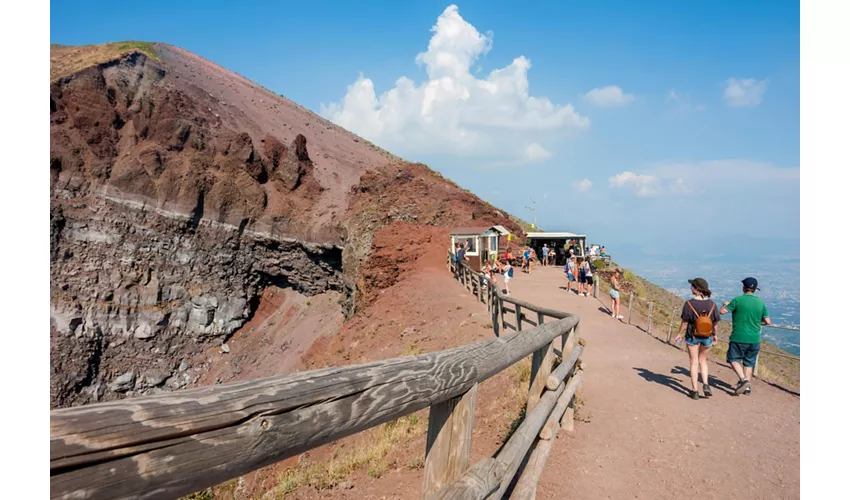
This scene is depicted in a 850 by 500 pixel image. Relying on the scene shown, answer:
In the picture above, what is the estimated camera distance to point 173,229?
109 ft

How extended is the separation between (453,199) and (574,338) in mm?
23831

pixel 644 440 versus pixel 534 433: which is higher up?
pixel 534 433

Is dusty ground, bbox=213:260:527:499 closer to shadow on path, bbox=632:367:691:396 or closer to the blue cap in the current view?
shadow on path, bbox=632:367:691:396

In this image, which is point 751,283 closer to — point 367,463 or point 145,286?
point 367,463

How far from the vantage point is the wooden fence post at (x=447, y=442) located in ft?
6.89

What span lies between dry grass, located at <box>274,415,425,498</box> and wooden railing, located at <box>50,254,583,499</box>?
13.0 feet

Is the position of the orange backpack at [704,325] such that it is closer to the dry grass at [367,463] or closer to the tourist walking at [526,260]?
the dry grass at [367,463]

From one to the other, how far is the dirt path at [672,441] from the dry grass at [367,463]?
6.80 ft

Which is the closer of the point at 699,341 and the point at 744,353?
the point at 699,341

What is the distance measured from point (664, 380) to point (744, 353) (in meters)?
1.47

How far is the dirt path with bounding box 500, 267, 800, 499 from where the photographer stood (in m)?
4.50

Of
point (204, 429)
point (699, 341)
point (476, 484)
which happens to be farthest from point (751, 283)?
point (204, 429)

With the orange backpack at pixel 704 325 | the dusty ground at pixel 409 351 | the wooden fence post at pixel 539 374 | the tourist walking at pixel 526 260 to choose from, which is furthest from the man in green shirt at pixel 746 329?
the tourist walking at pixel 526 260

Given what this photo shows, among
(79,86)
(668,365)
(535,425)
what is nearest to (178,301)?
(79,86)
